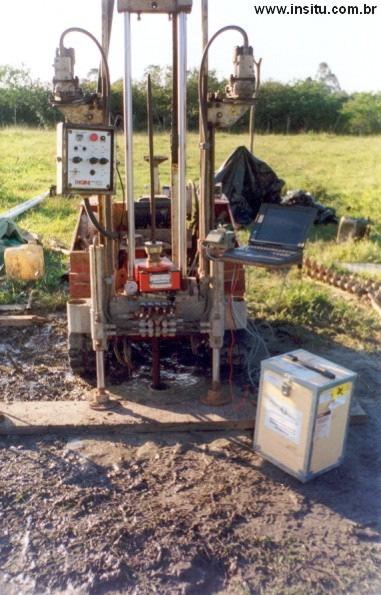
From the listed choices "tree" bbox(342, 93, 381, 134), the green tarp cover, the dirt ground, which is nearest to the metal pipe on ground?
the green tarp cover

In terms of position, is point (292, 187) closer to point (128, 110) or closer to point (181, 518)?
point (128, 110)

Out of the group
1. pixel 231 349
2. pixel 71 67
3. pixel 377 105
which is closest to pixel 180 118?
pixel 71 67

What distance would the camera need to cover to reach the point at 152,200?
15.1ft

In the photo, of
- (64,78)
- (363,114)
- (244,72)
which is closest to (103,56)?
(64,78)

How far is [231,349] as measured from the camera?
499cm

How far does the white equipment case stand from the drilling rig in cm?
67

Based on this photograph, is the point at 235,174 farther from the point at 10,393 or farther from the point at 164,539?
the point at 164,539

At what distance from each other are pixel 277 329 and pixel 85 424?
8.18 ft

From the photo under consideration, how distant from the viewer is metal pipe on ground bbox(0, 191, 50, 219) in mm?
11111

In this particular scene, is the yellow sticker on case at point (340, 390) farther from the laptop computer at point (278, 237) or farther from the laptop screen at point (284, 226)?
the laptop screen at point (284, 226)

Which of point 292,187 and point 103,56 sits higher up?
point 103,56

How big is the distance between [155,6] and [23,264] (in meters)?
3.90

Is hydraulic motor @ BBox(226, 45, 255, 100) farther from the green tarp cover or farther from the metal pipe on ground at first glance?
the metal pipe on ground

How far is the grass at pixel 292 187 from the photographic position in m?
6.74
